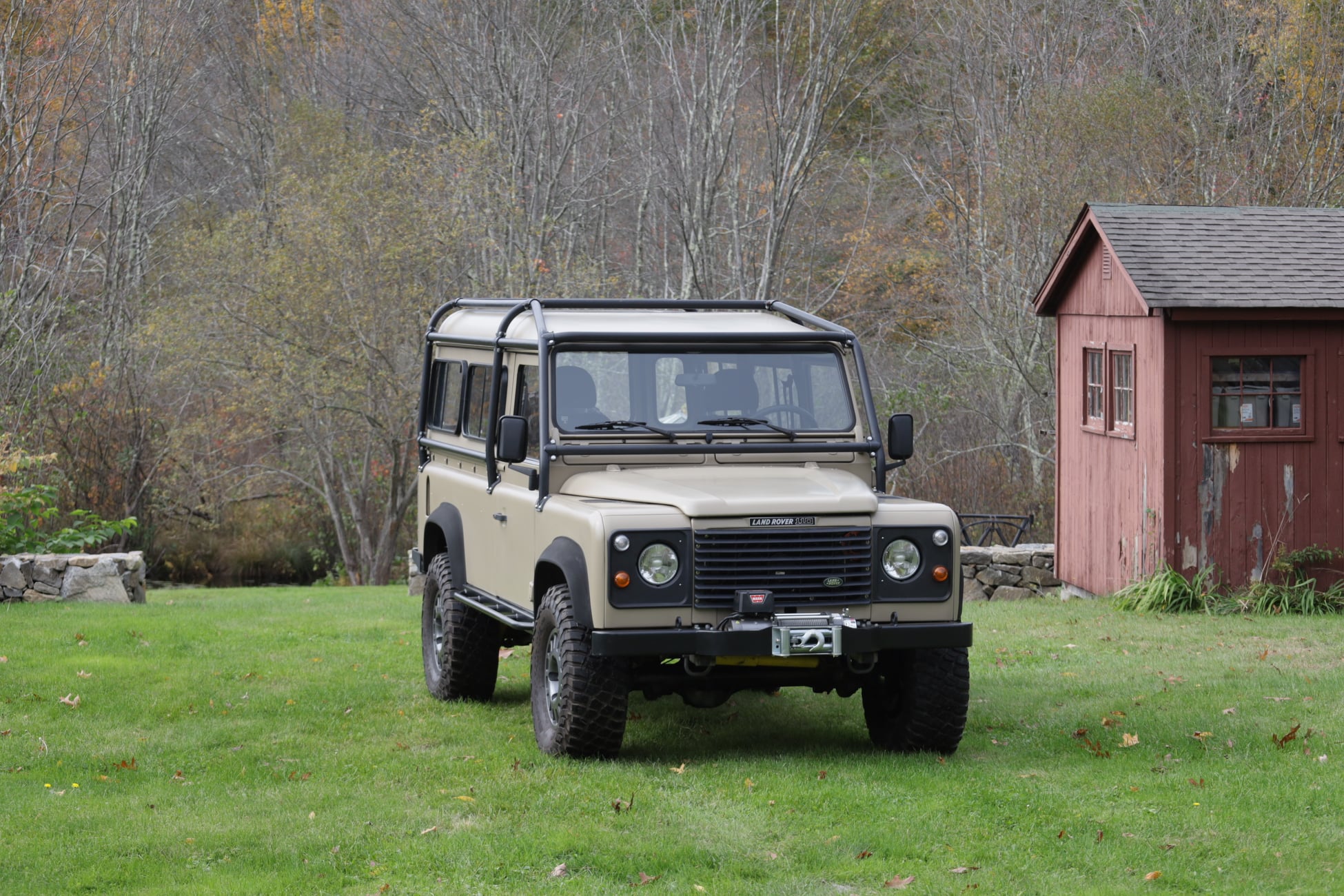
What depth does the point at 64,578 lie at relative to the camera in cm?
1532

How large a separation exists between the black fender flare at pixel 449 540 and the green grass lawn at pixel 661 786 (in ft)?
2.72

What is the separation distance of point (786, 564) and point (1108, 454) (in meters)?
9.10

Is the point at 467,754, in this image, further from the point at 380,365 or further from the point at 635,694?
the point at 380,365

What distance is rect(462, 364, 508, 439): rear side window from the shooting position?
9086mm

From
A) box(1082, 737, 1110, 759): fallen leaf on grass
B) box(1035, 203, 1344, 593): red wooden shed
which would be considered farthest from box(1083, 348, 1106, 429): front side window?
box(1082, 737, 1110, 759): fallen leaf on grass

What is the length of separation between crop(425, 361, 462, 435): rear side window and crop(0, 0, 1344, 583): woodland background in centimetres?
1021

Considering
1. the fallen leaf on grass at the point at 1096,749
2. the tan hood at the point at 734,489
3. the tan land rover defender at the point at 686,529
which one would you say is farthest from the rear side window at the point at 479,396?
the fallen leaf on grass at the point at 1096,749

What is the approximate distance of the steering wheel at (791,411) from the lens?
8.59m

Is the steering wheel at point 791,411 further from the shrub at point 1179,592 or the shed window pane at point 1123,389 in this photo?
the shed window pane at point 1123,389

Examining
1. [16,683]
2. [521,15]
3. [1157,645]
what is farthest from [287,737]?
[521,15]

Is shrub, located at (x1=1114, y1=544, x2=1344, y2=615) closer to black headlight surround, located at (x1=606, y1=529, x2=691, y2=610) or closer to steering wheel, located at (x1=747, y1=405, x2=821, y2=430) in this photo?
steering wheel, located at (x1=747, y1=405, x2=821, y2=430)

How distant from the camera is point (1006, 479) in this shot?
25375mm

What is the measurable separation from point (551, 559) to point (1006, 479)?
1860cm

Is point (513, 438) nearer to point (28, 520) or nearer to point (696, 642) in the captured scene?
point (696, 642)
